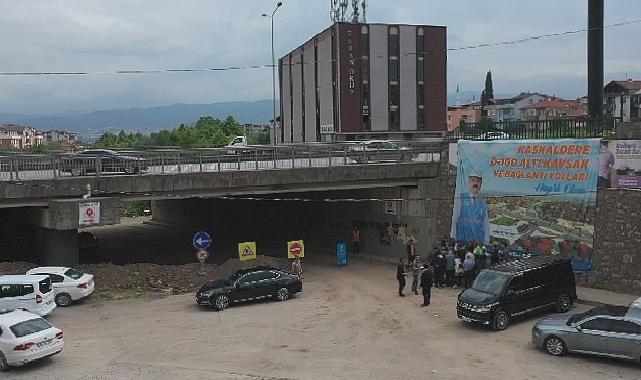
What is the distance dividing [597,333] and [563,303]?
15.1 ft

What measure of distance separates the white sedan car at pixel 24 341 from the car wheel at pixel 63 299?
6.80 metres

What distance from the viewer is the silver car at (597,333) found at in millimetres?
14305

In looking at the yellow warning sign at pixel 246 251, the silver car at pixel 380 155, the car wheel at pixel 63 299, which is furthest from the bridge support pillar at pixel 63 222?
the silver car at pixel 380 155

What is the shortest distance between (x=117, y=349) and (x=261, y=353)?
3.87 metres

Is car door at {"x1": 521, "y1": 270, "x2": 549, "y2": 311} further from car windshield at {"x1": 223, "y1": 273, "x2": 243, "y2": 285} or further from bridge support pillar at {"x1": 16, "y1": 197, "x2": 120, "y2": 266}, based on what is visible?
bridge support pillar at {"x1": 16, "y1": 197, "x2": 120, "y2": 266}

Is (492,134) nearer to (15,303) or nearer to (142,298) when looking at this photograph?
(142,298)

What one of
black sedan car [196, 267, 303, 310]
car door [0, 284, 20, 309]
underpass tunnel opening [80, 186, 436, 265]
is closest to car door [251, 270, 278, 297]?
black sedan car [196, 267, 303, 310]

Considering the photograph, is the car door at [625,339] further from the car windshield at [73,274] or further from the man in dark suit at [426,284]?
the car windshield at [73,274]

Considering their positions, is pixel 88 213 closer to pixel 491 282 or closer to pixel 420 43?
pixel 491 282

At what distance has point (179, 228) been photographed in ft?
165

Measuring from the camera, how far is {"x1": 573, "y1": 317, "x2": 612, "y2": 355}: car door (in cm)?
1465

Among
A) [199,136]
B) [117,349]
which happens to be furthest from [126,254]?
[199,136]

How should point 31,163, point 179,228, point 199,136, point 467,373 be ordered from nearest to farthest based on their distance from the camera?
point 467,373
point 31,163
point 179,228
point 199,136

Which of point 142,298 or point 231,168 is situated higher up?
point 231,168
